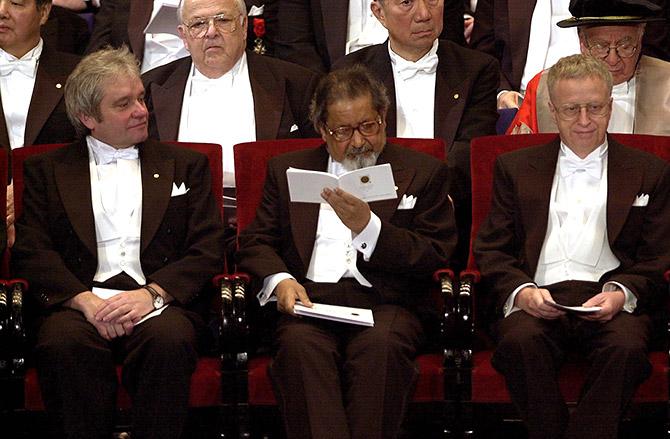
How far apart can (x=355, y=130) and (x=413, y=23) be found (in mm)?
1143

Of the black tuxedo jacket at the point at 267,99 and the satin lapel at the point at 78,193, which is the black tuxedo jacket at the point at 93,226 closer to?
the satin lapel at the point at 78,193

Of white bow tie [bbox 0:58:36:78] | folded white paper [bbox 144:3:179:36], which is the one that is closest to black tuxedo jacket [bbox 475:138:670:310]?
folded white paper [bbox 144:3:179:36]

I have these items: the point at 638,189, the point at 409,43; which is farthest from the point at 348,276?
the point at 409,43

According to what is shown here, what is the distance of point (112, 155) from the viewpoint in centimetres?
484

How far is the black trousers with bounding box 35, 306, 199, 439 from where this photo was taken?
166 inches

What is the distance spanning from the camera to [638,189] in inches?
179

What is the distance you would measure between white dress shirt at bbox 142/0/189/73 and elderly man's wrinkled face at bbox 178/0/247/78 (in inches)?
→ 22.2

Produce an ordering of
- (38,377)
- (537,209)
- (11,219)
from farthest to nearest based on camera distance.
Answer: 1. (11,219)
2. (537,209)
3. (38,377)

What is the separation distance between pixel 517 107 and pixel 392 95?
0.65m

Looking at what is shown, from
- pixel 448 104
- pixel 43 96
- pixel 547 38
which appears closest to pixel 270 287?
pixel 448 104

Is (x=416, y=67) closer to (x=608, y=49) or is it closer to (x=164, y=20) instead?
(x=608, y=49)

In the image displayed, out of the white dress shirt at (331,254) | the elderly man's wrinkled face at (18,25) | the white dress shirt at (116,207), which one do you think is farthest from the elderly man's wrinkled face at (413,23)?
the elderly man's wrinkled face at (18,25)

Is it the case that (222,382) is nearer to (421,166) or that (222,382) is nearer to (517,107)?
(421,166)

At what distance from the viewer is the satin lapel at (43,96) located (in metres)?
5.53
